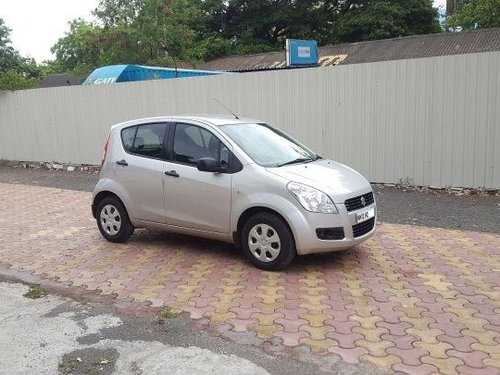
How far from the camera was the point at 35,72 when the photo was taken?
130 feet

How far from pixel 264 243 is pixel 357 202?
1039 millimetres

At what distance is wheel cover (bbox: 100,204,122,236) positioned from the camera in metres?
6.73

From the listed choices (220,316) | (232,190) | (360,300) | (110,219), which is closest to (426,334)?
(360,300)

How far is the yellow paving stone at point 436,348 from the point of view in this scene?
12.0 feet

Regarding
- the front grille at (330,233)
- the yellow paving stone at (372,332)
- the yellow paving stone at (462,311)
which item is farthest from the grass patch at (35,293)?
the yellow paving stone at (462,311)

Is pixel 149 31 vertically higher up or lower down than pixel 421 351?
higher up

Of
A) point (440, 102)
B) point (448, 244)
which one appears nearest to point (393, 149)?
point (440, 102)

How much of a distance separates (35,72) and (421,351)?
40857 mm

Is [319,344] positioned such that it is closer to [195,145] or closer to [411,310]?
[411,310]

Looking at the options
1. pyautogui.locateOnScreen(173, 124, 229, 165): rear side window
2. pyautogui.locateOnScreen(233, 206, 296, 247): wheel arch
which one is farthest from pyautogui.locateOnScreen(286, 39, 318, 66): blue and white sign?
pyautogui.locateOnScreen(233, 206, 296, 247): wheel arch

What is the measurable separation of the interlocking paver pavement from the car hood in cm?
81

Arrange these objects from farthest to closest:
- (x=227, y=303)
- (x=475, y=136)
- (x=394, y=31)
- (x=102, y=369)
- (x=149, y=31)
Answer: (x=394, y=31), (x=149, y=31), (x=475, y=136), (x=227, y=303), (x=102, y=369)

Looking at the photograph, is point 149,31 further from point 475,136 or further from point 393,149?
point 475,136

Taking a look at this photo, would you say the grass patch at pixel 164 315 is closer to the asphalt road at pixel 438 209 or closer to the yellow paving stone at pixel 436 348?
the yellow paving stone at pixel 436 348
